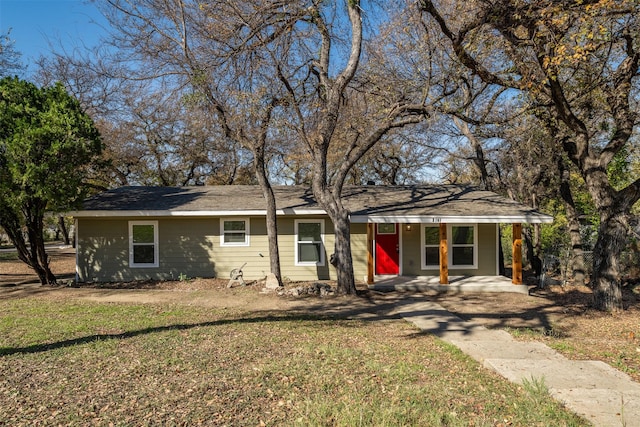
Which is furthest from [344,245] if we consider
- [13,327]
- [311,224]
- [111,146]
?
[111,146]

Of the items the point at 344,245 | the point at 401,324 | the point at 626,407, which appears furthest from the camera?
the point at 344,245

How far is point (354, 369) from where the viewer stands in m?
5.48

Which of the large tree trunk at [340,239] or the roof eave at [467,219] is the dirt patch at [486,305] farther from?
the roof eave at [467,219]

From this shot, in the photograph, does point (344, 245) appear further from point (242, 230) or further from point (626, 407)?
point (626, 407)

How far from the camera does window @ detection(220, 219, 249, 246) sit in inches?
562

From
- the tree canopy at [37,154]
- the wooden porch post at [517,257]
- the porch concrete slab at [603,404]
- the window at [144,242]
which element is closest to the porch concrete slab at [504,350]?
the porch concrete slab at [603,404]

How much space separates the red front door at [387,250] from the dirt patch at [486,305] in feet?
6.94

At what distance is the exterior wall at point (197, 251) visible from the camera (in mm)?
14062

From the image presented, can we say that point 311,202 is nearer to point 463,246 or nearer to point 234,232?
point 234,232

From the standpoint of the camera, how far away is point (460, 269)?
14.4 metres

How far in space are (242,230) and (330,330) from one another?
7.30 meters

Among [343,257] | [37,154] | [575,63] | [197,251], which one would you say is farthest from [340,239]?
[37,154]

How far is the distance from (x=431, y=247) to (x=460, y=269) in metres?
1.21

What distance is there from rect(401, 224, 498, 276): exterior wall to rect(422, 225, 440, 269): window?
165 millimetres
